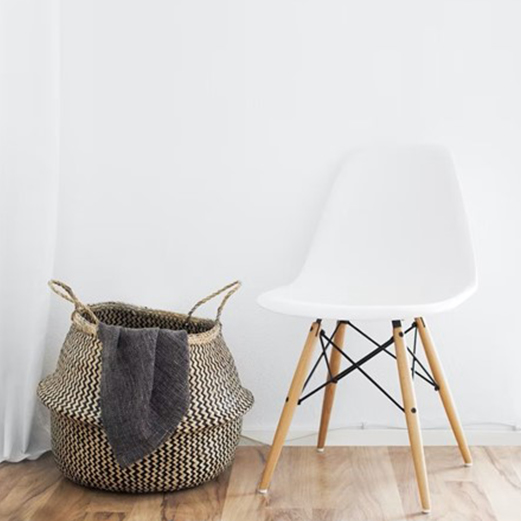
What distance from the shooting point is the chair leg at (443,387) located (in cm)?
246

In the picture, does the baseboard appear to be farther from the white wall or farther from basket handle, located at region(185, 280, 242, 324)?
basket handle, located at region(185, 280, 242, 324)

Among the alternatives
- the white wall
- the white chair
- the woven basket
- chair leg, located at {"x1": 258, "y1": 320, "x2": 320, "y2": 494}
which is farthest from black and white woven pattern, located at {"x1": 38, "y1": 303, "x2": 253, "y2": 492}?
the white wall

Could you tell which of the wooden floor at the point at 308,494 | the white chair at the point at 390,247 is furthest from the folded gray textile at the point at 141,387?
the white chair at the point at 390,247

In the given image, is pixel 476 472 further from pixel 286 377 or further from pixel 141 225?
pixel 141 225

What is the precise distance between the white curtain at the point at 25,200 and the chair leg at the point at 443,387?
1054 mm

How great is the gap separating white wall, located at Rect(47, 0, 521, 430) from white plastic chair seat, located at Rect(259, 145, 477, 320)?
108 millimetres

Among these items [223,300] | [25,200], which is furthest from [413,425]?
[25,200]

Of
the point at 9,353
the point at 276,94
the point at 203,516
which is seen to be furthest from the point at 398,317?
the point at 9,353

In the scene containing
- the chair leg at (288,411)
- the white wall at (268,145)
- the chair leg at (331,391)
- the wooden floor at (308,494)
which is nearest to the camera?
the wooden floor at (308,494)

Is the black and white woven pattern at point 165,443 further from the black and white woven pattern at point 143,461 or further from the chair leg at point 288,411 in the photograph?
the chair leg at point 288,411

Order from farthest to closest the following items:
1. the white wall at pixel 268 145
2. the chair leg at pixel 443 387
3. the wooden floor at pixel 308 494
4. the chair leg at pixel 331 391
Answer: the white wall at pixel 268 145 < the chair leg at pixel 331 391 < the chair leg at pixel 443 387 < the wooden floor at pixel 308 494

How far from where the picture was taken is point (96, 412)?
2305 mm

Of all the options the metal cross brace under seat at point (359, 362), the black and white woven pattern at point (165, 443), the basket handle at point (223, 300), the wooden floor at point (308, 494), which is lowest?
the wooden floor at point (308, 494)

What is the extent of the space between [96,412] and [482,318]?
1.19 m
